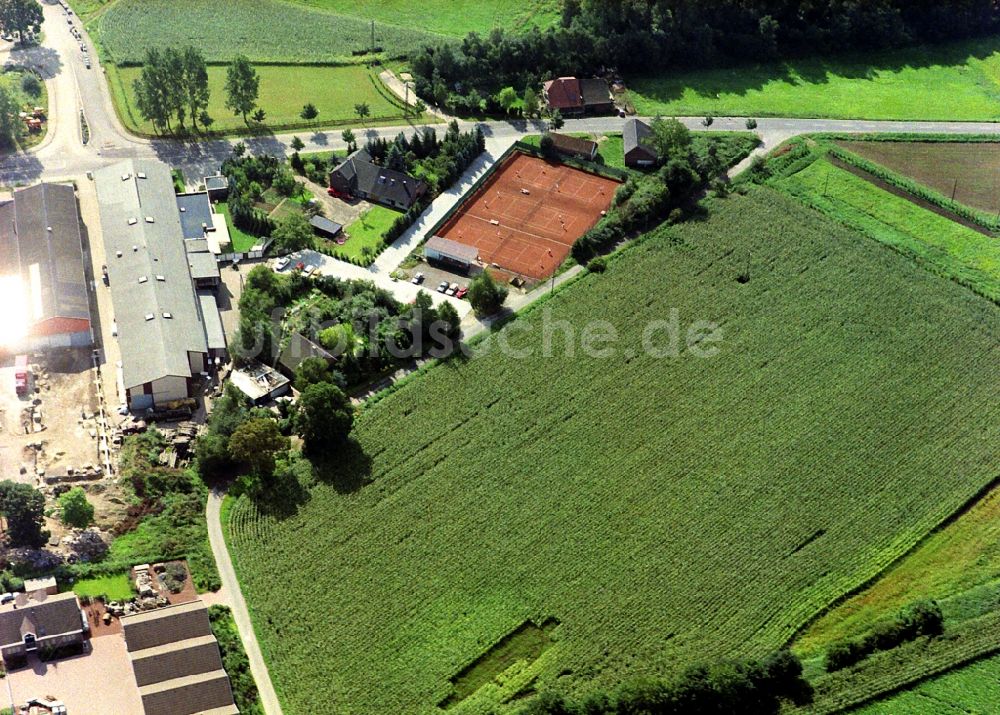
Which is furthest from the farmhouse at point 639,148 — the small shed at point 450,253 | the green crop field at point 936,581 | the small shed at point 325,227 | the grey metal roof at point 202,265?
the green crop field at point 936,581

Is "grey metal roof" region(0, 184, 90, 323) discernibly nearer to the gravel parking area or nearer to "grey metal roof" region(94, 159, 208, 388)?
"grey metal roof" region(94, 159, 208, 388)

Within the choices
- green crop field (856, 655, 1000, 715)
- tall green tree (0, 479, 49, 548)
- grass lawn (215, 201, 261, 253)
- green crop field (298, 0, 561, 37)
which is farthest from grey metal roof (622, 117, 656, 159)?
tall green tree (0, 479, 49, 548)

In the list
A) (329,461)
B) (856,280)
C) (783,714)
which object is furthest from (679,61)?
(783,714)

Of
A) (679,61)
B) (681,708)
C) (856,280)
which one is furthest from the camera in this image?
(679,61)

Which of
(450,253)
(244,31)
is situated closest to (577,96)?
(450,253)

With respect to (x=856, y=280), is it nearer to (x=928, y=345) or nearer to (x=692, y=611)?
(x=928, y=345)

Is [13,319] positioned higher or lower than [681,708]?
higher

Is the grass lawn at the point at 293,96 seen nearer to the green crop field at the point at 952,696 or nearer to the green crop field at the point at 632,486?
the green crop field at the point at 632,486
